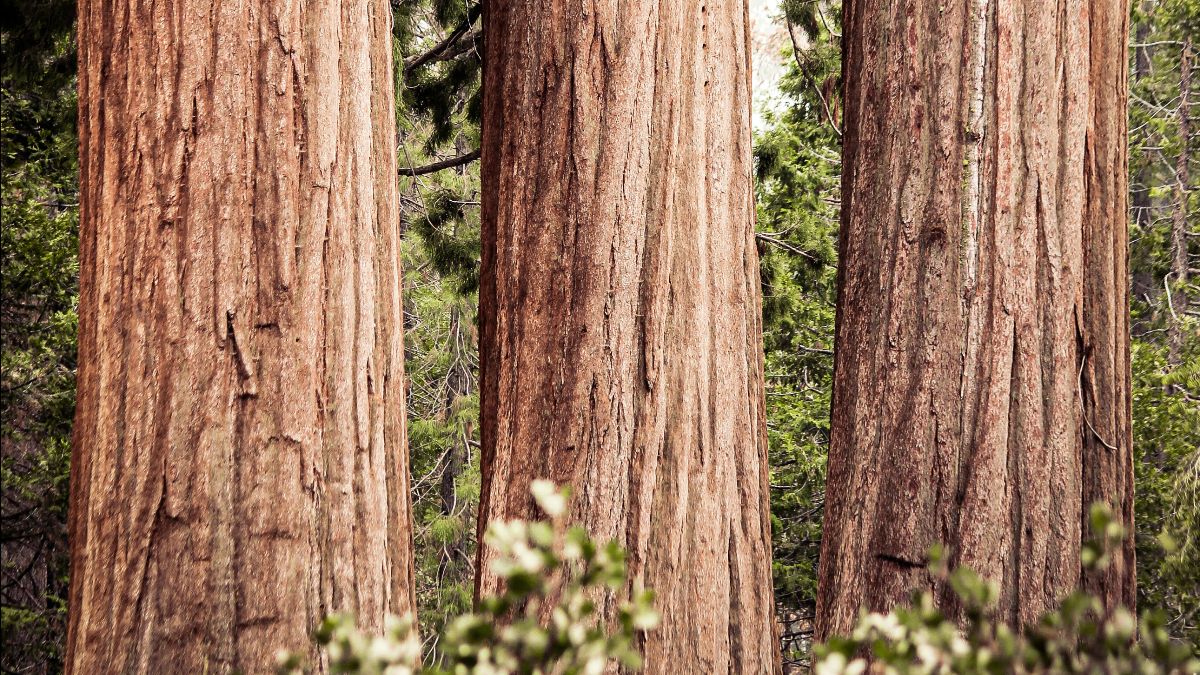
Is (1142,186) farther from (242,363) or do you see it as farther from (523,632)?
(523,632)

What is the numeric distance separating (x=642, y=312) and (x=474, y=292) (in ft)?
16.9

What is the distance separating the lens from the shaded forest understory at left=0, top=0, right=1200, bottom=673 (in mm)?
5668

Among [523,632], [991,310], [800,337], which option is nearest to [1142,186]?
[800,337]

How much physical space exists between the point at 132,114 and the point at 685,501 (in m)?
1.49

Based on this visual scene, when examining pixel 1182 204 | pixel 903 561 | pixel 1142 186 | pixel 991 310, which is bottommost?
pixel 903 561

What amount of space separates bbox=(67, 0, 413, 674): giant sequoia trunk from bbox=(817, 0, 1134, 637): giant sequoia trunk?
1.25 metres

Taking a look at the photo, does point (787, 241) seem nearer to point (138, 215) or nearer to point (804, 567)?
point (804, 567)

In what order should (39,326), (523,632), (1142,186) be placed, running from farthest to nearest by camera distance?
(1142,186) → (39,326) → (523,632)

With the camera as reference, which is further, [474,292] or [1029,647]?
[474,292]

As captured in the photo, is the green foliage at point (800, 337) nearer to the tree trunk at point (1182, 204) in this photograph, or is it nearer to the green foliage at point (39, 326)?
the tree trunk at point (1182, 204)

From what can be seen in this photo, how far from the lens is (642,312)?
2344mm

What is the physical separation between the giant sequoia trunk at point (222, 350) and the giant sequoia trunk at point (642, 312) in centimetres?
44

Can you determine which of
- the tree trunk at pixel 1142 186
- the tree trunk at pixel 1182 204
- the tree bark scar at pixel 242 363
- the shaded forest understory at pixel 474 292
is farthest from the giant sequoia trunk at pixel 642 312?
the tree trunk at pixel 1142 186

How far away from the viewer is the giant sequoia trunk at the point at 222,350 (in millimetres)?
1905
